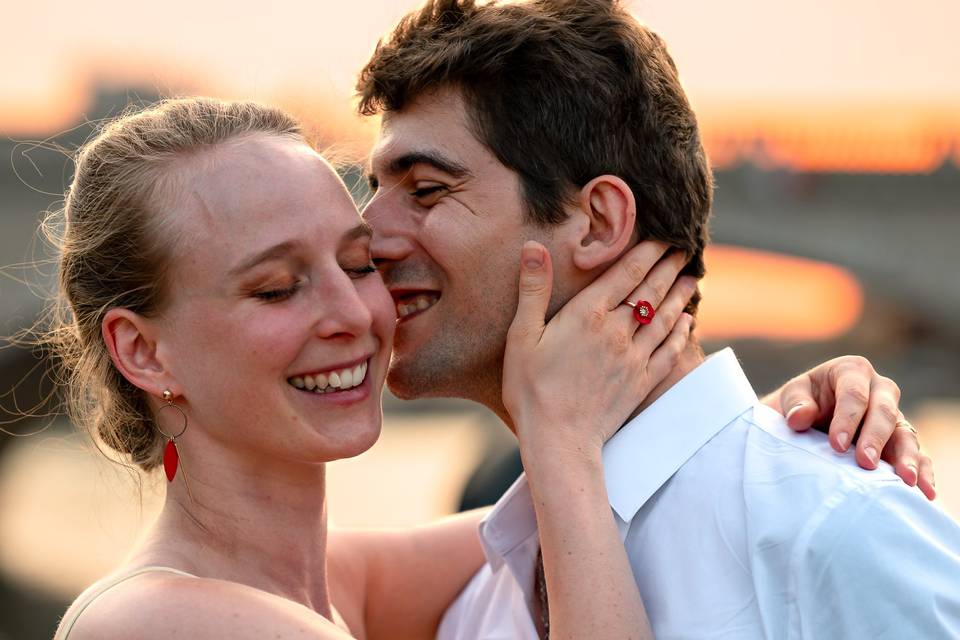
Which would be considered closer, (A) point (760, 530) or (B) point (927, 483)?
(A) point (760, 530)

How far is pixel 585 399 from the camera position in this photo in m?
3.02

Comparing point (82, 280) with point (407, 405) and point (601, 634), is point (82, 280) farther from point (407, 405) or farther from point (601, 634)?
point (407, 405)

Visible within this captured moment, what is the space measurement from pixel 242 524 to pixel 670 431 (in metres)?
1.05

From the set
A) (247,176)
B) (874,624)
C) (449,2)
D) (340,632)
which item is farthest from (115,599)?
(449,2)

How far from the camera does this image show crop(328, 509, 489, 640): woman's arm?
12.0 feet

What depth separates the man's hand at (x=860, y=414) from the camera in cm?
278

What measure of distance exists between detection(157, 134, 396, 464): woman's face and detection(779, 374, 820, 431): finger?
99 centimetres

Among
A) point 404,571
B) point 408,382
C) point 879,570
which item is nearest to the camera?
point 879,570

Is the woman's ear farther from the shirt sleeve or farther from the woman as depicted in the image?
the shirt sleeve

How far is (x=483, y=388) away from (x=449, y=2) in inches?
42.1

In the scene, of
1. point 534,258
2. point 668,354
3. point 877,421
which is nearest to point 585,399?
point 668,354

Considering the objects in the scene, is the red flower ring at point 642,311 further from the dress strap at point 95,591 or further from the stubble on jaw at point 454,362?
the dress strap at point 95,591

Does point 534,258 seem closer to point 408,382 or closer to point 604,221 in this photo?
point 604,221

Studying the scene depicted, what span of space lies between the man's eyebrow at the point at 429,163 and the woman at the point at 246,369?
0.33 meters
